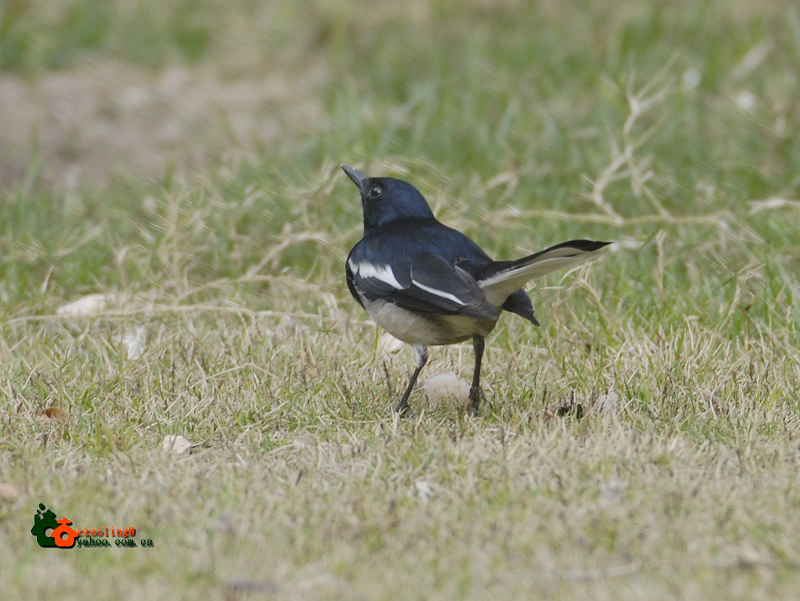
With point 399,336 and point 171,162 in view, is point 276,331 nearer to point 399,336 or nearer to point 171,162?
point 399,336

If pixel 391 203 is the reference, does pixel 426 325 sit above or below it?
below

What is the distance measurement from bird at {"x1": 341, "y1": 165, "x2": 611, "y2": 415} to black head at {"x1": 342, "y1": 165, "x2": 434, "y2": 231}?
0.08 meters

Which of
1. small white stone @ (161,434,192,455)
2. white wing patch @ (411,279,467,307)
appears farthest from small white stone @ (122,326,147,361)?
white wing patch @ (411,279,467,307)

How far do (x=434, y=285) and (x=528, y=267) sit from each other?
394 millimetres

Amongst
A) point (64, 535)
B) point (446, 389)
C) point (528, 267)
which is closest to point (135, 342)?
point (446, 389)

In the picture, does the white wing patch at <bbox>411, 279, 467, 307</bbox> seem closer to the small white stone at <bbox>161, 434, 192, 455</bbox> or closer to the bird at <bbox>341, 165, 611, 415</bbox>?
the bird at <bbox>341, 165, 611, 415</bbox>

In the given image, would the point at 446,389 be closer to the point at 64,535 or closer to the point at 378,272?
the point at 378,272

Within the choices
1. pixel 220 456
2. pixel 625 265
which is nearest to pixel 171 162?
pixel 625 265

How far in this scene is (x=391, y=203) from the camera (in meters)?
4.53

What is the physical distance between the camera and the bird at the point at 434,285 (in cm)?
376

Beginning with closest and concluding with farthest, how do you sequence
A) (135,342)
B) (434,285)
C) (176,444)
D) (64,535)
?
(64,535) → (176,444) → (434,285) → (135,342)

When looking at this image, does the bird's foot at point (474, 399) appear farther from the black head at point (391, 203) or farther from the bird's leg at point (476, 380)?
the black head at point (391, 203)

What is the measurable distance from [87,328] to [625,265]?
7.76ft

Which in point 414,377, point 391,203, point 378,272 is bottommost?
point 414,377
